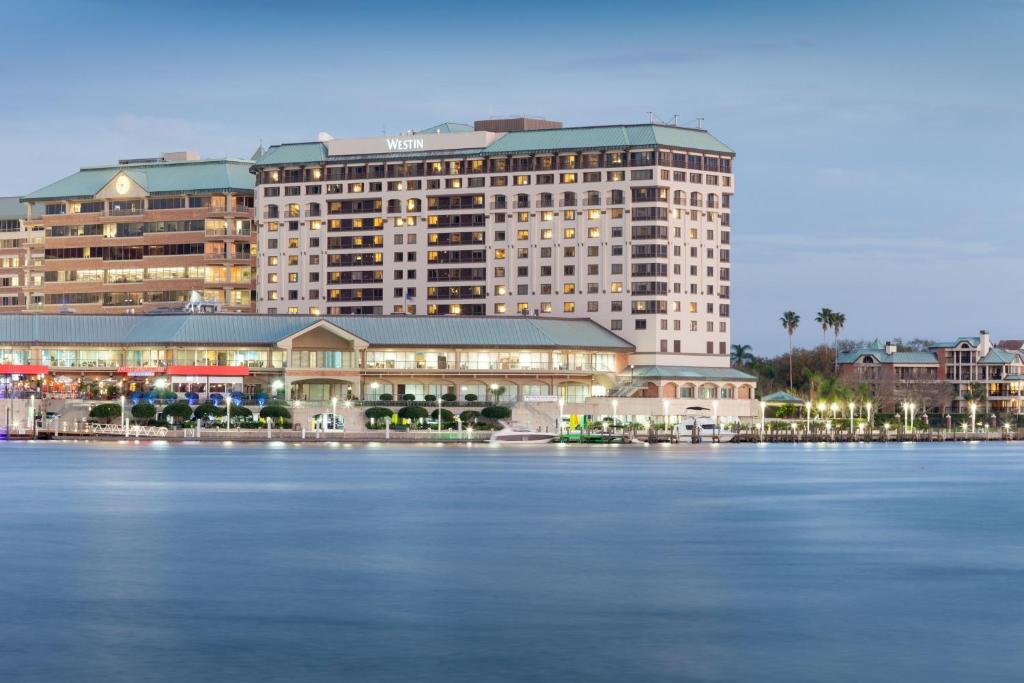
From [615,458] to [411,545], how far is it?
84.7 m

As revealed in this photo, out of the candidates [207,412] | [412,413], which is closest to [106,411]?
[207,412]

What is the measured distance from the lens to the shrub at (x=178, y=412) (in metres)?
191

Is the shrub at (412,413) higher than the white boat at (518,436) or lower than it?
higher

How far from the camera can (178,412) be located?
190750 mm

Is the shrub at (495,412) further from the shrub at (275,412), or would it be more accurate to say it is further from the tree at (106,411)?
the tree at (106,411)

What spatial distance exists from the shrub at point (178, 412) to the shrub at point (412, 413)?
24.5m

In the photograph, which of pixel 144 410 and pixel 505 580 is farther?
pixel 144 410

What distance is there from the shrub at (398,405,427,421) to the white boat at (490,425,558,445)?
8.94 metres

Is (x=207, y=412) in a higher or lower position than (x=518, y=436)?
higher

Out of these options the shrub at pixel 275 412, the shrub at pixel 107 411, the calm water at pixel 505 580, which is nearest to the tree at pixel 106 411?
the shrub at pixel 107 411

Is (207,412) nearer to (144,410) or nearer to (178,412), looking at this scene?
(178,412)

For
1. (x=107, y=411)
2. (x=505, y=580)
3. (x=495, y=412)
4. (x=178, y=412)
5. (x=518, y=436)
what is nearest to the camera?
(x=505, y=580)

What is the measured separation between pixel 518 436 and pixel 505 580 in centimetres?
13863

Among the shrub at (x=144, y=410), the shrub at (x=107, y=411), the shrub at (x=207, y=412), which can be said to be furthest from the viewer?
the shrub at (x=107, y=411)
